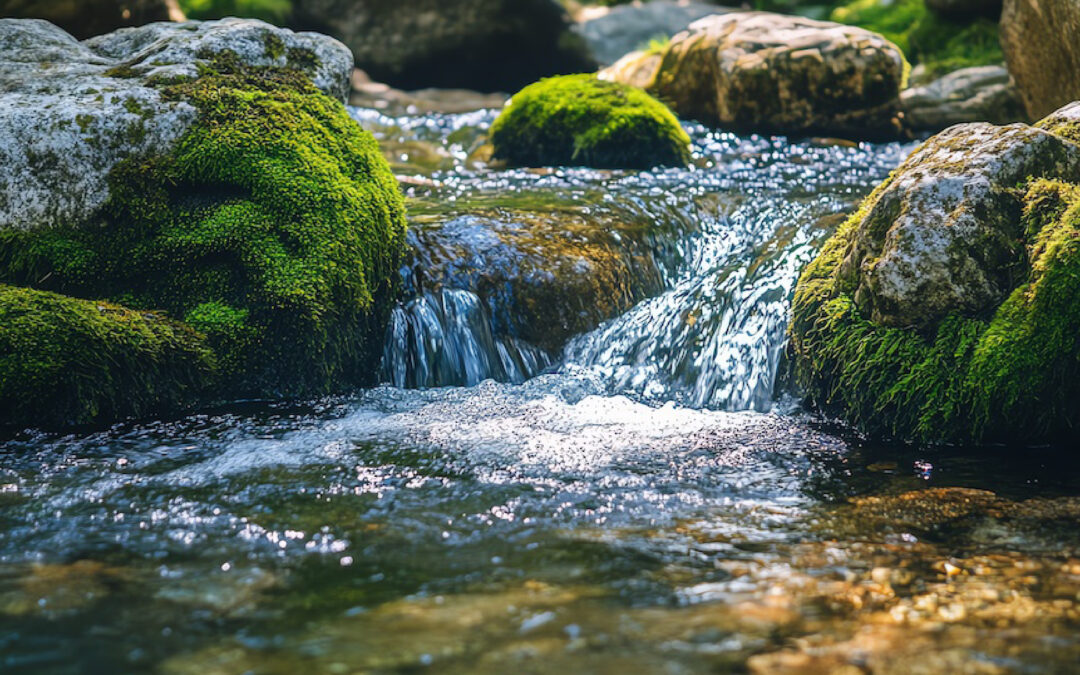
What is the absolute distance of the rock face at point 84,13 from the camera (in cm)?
1107

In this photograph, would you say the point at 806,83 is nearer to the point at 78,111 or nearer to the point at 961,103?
the point at 961,103

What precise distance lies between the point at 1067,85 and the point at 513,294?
18.1 feet

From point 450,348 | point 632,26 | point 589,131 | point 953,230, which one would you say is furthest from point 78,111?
point 632,26

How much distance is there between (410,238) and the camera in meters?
6.24

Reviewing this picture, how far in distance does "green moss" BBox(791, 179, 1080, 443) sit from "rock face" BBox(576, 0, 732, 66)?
39.0 ft

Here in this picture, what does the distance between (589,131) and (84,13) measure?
686 cm

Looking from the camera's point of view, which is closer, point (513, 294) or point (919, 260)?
point (919, 260)

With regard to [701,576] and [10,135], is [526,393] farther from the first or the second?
[10,135]

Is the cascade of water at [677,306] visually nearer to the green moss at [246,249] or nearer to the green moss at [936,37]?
the green moss at [246,249]

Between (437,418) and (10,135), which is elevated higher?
(10,135)

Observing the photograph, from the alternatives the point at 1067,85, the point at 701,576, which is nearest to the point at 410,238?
the point at 701,576

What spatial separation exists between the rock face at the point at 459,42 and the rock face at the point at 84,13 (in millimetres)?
4040

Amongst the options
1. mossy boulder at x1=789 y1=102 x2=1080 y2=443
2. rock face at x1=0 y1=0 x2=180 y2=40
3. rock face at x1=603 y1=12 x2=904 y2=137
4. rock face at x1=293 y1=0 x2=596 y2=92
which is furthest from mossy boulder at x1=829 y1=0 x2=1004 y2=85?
rock face at x1=0 y1=0 x2=180 y2=40

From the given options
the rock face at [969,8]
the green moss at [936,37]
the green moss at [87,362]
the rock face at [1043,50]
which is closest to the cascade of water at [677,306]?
the green moss at [87,362]
